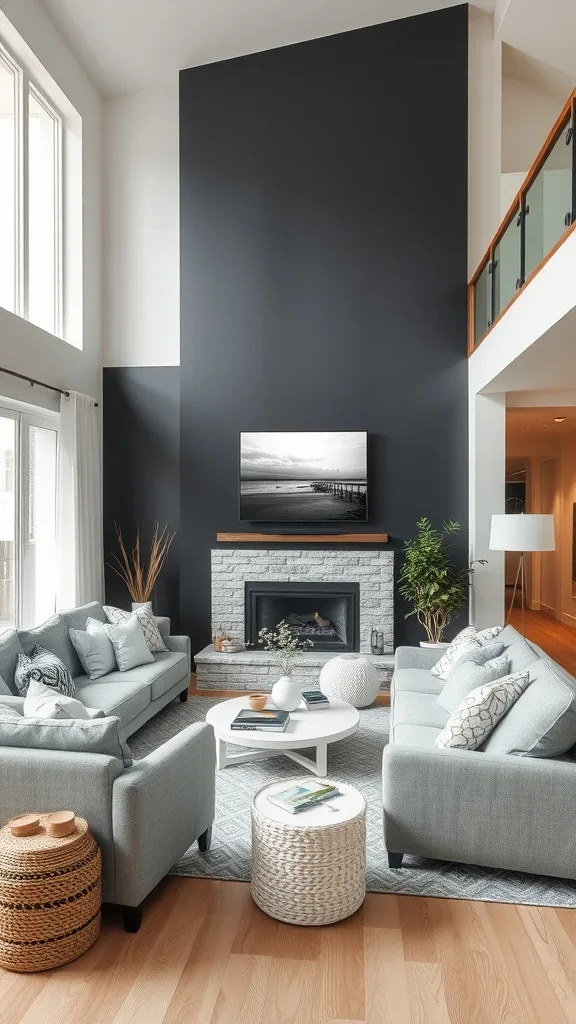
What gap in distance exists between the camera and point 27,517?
5.73 meters

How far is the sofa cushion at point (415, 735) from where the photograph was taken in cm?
344

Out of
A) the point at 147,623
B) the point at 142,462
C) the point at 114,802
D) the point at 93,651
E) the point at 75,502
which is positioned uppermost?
the point at 142,462

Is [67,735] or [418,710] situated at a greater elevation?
[67,735]

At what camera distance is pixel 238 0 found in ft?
18.7

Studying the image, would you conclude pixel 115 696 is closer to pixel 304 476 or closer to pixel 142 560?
pixel 142 560

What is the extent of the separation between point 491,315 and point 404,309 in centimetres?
114

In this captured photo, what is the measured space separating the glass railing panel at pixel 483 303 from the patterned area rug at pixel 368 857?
128 inches

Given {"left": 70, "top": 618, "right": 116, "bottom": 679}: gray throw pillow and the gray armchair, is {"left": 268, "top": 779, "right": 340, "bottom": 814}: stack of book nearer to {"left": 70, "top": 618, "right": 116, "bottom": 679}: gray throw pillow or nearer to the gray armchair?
the gray armchair

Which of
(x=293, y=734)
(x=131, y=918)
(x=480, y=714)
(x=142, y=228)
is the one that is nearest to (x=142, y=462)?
(x=142, y=228)

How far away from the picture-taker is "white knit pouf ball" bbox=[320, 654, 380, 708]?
5.33m

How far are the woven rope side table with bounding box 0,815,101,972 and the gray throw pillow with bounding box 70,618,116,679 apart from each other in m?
2.40

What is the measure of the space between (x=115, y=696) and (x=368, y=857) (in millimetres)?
1846

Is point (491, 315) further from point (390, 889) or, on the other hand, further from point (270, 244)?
point (390, 889)

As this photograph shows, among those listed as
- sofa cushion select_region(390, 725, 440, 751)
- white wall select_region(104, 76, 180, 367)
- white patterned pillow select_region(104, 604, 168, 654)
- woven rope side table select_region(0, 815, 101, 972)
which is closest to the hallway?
sofa cushion select_region(390, 725, 440, 751)
